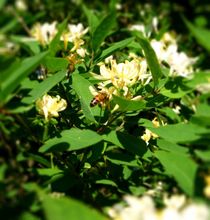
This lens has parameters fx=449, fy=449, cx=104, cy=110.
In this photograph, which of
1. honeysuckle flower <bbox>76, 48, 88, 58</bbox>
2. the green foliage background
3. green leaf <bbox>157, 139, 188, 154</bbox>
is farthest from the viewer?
honeysuckle flower <bbox>76, 48, 88, 58</bbox>

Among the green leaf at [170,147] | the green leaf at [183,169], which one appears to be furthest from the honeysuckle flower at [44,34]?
the green leaf at [183,169]

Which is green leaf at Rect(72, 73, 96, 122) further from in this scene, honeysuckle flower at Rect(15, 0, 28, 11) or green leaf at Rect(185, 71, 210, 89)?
honeysuckle flower at Rect(15, 0, 28, 11)

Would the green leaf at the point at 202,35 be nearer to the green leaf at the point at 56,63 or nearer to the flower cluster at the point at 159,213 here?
the flower cluster at the point at 159,213

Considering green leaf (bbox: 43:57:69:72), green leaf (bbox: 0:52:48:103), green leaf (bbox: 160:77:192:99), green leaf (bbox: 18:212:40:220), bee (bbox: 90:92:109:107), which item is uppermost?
green leaf (bbox: 0:52:48:103)

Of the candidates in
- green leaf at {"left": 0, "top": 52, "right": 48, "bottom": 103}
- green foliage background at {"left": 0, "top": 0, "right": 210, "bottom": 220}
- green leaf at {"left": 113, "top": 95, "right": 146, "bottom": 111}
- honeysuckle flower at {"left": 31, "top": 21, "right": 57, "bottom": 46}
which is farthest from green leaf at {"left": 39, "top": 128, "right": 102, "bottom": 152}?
honeysuckle flower at {"left": 31, "top": 21, "right": 57, "bottom": 46}

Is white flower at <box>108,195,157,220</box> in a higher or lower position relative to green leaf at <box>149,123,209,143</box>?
higher

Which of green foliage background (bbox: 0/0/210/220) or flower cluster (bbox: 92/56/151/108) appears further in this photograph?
flower cluster (bbox: 92/56/151/108)

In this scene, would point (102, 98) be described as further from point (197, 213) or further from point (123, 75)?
point (197, 213)
